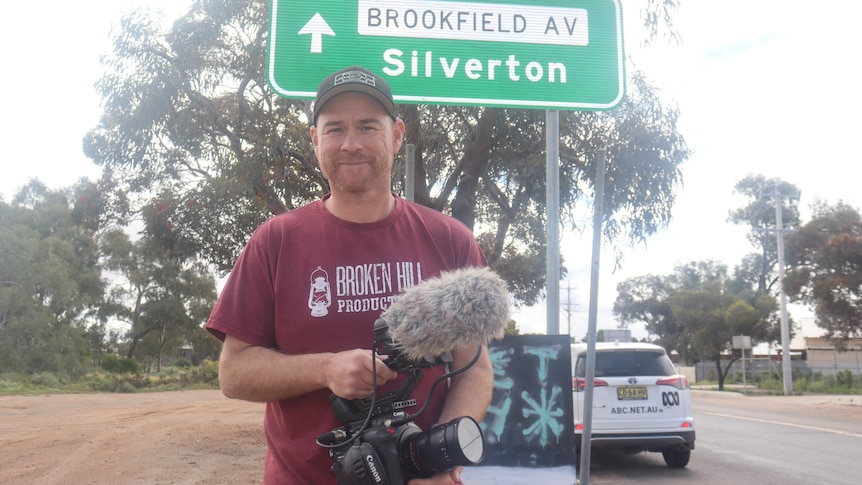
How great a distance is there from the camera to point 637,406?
31.4 ft

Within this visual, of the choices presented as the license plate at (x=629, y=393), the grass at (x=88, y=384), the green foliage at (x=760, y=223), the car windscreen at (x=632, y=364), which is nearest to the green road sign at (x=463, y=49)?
the car windscreen at (x=632, y=364)

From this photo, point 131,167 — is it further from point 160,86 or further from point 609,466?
point 609,466

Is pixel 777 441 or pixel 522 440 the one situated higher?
pixel 522 440

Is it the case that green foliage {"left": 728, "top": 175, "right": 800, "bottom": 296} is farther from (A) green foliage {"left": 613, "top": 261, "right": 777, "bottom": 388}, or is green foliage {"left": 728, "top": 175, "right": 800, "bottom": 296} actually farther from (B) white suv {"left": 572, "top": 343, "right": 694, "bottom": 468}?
(B) white suv {"left": 572, "top": 343, "right": 694, "bottom": 468}

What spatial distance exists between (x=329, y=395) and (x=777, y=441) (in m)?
12.4

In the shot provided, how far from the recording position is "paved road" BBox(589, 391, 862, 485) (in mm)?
8984

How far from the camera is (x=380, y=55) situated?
3463 millimetres

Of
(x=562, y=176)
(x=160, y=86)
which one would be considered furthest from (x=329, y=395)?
(x=160, y=86)

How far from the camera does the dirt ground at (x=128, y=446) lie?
8758 mm

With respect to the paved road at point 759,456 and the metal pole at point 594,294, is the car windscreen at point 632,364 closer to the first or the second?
the paved road at point 759,456

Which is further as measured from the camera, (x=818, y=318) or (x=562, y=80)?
(x=818, y=318)

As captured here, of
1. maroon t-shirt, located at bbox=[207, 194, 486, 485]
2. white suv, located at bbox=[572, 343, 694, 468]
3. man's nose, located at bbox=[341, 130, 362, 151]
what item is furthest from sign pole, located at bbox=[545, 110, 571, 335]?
white suv, located at bbox=[572, 343, 694, 468]

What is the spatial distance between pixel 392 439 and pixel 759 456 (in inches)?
415

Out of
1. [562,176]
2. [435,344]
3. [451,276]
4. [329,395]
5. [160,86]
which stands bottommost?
[329,395]
